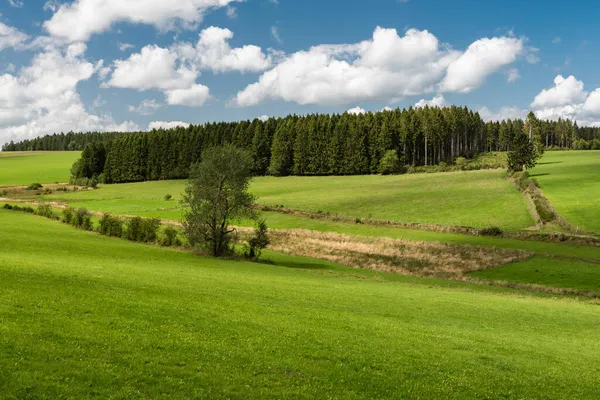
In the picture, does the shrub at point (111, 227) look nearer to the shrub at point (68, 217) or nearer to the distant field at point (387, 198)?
the shrub at point (68, 217)

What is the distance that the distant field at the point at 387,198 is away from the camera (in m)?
86.0

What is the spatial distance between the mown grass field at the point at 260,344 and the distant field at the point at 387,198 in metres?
55.4

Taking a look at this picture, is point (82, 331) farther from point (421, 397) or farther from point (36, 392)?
point (421, 397)

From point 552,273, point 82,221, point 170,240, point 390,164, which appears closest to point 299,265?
point 170,240

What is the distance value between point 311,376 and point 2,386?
944cm

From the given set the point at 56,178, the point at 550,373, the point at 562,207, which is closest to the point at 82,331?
the point at 550,373

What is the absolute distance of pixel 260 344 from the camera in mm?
17719

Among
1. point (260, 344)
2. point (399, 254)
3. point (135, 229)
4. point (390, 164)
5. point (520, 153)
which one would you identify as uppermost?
point (520, 153)

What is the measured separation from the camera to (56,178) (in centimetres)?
19075

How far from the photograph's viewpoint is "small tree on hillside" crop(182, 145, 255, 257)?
2329 inches

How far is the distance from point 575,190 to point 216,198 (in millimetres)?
85508

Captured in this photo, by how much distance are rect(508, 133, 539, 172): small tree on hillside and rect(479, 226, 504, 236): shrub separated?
68.7 metres

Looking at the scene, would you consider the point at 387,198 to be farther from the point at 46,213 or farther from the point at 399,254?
the point at 46,213

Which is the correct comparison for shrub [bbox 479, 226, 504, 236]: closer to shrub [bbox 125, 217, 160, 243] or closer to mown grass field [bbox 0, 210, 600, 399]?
mown grass field [bbox 0, 210, 600, 399]
